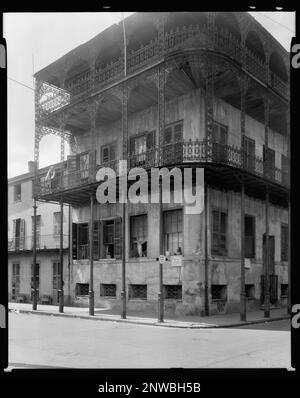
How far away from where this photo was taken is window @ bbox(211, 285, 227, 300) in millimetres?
18094

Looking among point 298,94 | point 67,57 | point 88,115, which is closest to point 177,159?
point 88,115

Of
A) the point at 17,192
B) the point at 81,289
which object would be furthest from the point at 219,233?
the point at 17,192

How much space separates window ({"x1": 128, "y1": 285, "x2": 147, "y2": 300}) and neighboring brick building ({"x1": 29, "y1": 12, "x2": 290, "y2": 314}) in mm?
50

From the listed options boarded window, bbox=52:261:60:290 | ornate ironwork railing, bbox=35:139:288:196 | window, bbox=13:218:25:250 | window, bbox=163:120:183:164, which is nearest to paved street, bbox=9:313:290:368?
ornate ironwork railing, bbox=35:139:288:196

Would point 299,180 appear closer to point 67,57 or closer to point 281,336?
point 281,336

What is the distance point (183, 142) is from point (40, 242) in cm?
1340

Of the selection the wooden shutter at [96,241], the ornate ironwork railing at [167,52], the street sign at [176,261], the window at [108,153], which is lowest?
the street sign at [176,261]

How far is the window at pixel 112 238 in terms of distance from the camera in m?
20.7

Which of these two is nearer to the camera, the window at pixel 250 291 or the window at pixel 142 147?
the window at pixel 142 147

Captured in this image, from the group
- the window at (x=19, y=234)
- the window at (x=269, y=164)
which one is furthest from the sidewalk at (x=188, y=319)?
the window at (x=19, y=234)

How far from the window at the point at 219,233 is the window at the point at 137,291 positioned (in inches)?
130

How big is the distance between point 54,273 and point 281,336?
51.4ft

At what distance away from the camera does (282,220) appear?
22812 mm
